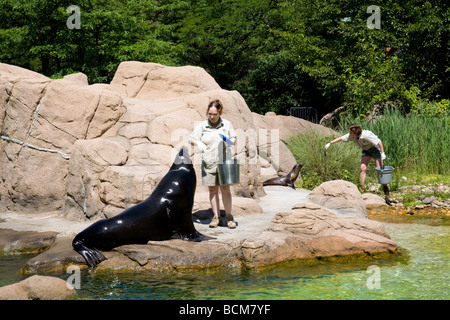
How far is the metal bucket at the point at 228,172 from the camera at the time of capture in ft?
23.4

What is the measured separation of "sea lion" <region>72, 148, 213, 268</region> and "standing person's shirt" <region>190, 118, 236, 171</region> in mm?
278

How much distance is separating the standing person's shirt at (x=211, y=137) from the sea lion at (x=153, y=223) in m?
0.28

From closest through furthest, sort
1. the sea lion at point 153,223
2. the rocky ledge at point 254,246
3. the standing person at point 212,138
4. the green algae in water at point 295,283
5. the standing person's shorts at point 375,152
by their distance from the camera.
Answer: the green algae in water at point 295,283
the rocky ledge at point 254,246
the sea lion at point 153,223
the standing person at point 212,138
the standing person's shorts at point 375,152

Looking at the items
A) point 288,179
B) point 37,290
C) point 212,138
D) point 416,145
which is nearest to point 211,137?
point 212,138

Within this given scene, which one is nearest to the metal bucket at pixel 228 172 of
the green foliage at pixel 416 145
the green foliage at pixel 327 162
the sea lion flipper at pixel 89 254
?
the sea lion flipper at pixel 89 254

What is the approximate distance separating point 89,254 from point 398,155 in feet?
30.4

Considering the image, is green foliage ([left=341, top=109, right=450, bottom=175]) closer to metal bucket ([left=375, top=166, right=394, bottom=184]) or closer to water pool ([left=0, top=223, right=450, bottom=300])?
metal bucket ([left=375, top=166, right=394, bottom=184])

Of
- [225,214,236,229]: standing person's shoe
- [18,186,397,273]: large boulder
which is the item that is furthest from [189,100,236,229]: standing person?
[18,186,397,273]: large boulder

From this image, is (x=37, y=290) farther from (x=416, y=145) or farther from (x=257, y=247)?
(x=416, y=145)

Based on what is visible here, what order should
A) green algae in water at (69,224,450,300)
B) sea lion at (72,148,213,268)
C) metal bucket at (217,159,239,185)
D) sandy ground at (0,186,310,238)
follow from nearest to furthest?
green algae in water at (69,224,450,300)
sea lion at (72,148,213,268)
metal bucket at (217,159,239,185)
sandy ground at (0,186,310,238)

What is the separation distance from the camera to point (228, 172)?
23.4ft

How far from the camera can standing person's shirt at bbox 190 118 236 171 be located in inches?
288

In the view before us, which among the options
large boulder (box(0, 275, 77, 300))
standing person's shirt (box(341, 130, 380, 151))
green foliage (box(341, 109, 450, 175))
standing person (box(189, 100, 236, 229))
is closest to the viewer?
large boulder (box(0, 275, 77, 300))

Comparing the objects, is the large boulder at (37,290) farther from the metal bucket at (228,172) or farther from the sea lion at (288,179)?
the sea lion at (288,179)
